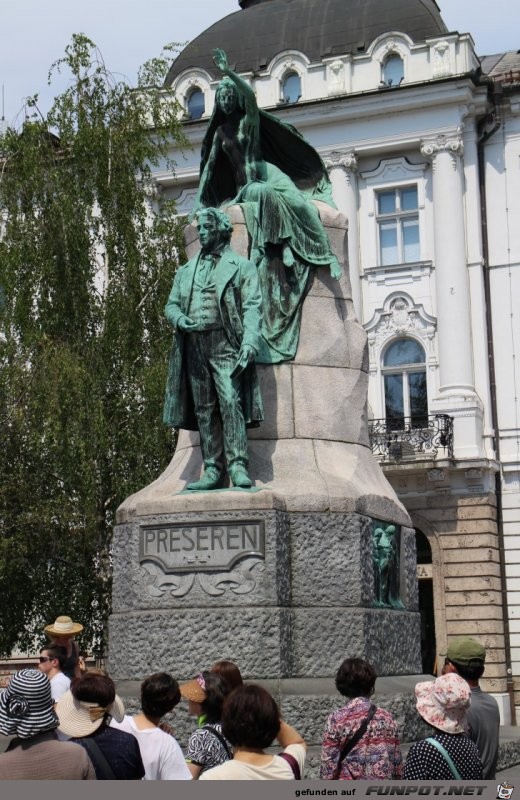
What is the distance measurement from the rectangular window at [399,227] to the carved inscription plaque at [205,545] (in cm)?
2046

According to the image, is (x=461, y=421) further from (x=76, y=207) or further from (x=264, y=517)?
(x=264, y=517)

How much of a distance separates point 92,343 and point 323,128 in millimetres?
11804

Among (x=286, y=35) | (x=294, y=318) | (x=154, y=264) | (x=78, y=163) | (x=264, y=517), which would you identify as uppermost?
(x=286, y=35)

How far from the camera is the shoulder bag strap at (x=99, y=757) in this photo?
13.1 feet

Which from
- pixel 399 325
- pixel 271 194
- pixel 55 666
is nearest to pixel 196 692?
pixel 55 666

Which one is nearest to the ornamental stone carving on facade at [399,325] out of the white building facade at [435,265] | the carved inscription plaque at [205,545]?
the white building facade at [435,265]

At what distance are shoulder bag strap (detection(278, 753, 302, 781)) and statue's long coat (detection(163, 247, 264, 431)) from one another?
4.17m

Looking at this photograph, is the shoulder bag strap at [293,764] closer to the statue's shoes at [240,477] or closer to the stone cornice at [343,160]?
the statue's shoes at [240,477]

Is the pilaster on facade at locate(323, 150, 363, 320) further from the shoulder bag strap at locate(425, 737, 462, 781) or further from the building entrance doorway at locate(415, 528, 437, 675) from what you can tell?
the shoulder bag strap at locate(425, 737, 462, 781)

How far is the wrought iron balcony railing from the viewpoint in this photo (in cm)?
2566

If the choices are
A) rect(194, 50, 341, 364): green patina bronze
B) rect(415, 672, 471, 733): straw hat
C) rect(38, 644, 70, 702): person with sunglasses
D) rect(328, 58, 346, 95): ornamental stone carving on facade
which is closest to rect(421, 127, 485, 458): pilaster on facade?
rect(328, 58, 346, 95): ornamental stone carving on facade

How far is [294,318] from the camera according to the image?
336 inches

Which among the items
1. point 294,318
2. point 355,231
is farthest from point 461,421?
point 294,318

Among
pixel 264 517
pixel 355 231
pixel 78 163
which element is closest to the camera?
pixel 264 517
